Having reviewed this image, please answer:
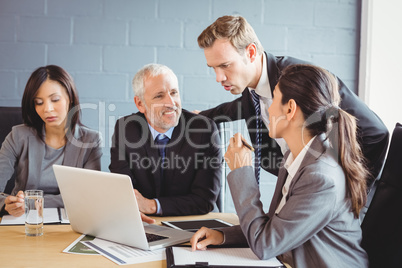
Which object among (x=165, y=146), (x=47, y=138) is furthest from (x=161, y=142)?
(x=47, y=138)

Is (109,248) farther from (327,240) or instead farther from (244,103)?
(244,103)

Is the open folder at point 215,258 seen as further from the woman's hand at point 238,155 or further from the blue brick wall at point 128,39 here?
the blue brick wall at point 128,39

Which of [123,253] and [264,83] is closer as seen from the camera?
[123,253]

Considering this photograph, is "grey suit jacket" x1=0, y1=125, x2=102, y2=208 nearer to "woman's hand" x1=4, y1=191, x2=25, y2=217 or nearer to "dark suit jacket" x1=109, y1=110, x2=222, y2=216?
"dark suit jacket" x1=109, y1=110, x2=222, y2=216

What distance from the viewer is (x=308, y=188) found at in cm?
119

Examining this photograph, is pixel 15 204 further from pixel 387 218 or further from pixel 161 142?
pixel 387 218

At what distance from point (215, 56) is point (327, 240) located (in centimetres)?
98

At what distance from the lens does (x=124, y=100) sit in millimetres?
2609

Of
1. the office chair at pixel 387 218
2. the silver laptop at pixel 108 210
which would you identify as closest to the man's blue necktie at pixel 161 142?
the silver laptop at pixel 108 210

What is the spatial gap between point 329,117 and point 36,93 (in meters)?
1.37

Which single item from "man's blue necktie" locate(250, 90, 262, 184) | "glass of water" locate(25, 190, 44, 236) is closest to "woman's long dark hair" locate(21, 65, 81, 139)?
"glass of water" locate(25, 190, 44, 236)

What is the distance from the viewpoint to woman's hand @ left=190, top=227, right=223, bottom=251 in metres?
1.21

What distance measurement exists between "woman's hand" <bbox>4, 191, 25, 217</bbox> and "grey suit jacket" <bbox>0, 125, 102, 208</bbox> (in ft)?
1.31

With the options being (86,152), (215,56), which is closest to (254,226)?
(215,56)
